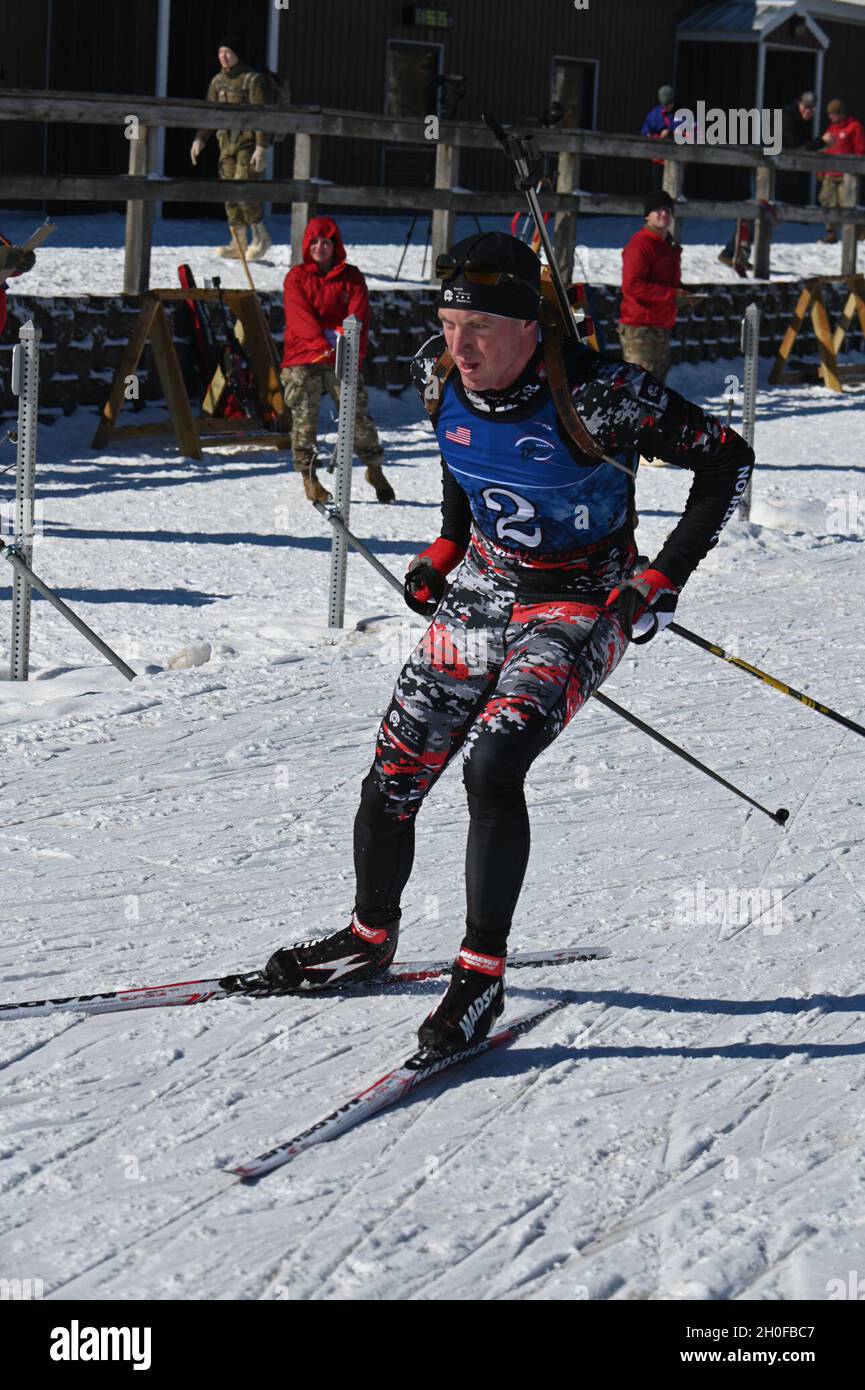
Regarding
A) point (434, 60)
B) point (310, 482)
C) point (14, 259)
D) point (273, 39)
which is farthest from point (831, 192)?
point (14, 259)

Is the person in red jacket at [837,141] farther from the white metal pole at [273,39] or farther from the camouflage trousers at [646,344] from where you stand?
the camouflage trousers at [646,344]

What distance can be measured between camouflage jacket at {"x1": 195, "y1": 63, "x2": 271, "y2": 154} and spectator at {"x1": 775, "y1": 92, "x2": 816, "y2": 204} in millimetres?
10332

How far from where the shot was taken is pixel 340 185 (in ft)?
53.9

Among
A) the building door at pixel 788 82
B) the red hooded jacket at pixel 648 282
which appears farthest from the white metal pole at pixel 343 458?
the building door at pixel 788 82

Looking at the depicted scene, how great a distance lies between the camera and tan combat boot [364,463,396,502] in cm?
1138

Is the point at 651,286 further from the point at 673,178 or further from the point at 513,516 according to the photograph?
the point at 513,516

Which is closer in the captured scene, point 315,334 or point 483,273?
point 483,273

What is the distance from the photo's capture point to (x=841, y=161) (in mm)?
20625

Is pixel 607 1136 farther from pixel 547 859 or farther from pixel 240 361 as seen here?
pixel 240 361

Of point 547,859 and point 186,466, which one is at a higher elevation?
point 186,466

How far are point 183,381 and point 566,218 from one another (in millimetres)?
5265
